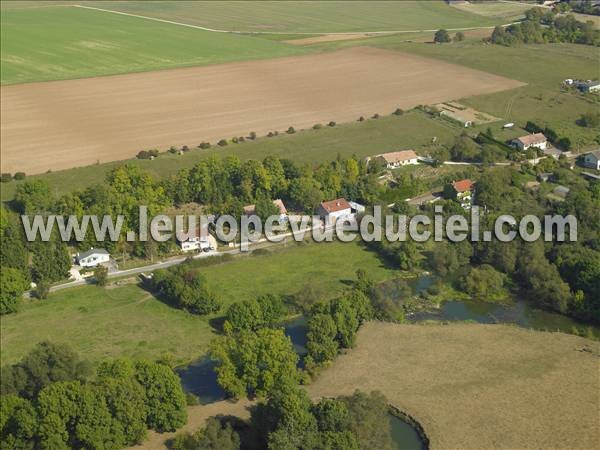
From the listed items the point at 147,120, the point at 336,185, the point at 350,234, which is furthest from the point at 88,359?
the point at 147,120

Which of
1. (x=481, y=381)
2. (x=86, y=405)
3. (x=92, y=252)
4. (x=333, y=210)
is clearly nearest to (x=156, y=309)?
(x=92, y=252)

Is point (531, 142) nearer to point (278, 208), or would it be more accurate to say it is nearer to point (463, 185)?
point (463, 185)

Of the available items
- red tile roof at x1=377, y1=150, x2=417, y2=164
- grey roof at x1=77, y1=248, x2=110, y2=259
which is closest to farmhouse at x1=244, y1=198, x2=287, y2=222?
grey roof at x1=77, y1=248, x2=110, y2=259

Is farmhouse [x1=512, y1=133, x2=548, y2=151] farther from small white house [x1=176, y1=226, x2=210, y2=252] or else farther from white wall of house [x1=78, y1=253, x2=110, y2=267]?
white wall of house [x1=78, y1=253, x2=110, y2=267]

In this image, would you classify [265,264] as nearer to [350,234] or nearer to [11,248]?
[350,234]

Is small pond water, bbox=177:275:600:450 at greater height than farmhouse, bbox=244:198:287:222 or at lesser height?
lesser

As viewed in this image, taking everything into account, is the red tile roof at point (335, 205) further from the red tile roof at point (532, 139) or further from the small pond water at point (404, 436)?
the small pond water at point (404, 436)

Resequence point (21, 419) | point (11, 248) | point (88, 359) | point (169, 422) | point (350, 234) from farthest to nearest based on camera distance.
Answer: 1. point (350, 234)
2. point (11, 248)
3. point (88, 359)
4. point (169, 422)
5. point (21, 419)
